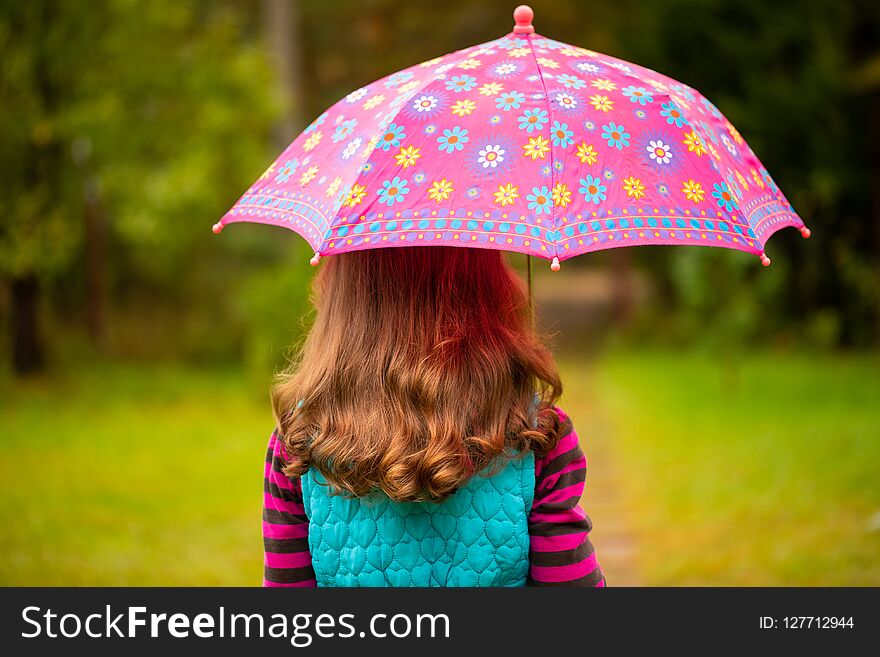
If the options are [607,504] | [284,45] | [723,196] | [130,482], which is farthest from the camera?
[284,45]

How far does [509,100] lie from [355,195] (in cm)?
43

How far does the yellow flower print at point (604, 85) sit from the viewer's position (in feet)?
7.82

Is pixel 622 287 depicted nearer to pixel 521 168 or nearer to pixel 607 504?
pixel 607 504

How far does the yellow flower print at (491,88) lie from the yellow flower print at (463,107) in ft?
0.14

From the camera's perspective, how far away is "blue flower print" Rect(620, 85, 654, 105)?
238 centimetres

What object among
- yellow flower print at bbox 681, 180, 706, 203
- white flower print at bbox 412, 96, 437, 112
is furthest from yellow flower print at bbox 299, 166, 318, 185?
yellow flower print at bbox 681, 180, 706, 203

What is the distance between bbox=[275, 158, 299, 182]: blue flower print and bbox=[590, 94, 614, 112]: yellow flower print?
0.76 meters

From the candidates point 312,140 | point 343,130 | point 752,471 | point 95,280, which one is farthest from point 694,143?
point 95,280

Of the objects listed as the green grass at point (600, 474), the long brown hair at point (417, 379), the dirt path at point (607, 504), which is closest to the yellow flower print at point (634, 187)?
the long brown hair at point (417, 379)

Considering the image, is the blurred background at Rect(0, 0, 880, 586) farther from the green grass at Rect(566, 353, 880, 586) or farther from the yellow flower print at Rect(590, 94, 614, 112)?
the yellow flower print at Rect(590, 94, 614, 112)

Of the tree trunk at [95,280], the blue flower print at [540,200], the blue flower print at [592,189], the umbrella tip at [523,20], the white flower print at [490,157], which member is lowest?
the blue flower print at [540,200]

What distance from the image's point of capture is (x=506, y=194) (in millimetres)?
2176

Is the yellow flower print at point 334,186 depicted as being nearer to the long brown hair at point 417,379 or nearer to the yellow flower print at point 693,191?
the long brown hair at point 417,379

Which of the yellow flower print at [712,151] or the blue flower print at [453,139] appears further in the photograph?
the yellow flower print at [712,151]
